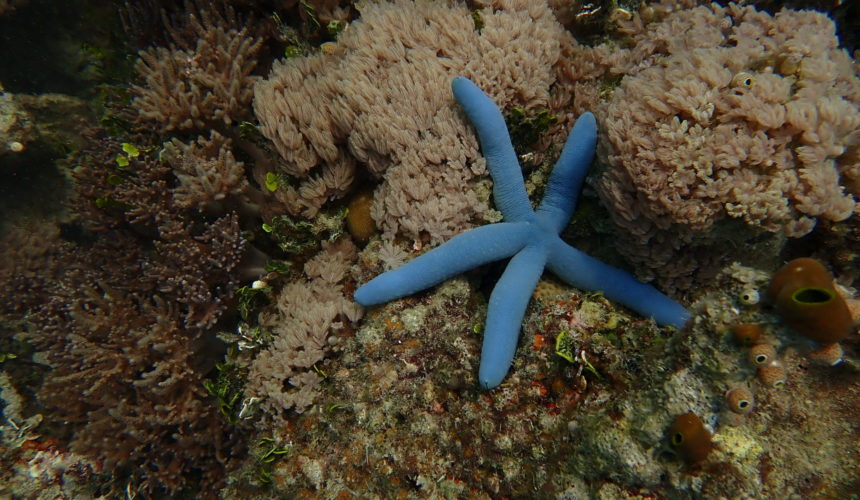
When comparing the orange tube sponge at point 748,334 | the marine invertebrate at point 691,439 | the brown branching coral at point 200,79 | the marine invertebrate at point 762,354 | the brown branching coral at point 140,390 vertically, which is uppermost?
the brown branching coral at point 200,79

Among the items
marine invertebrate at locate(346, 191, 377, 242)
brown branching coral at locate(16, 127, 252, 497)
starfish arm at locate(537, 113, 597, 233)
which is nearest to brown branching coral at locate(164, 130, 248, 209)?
brown branching coral at locate(16, 127, 252, 497)

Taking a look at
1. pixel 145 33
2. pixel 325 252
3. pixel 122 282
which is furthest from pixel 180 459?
pixel 145 33

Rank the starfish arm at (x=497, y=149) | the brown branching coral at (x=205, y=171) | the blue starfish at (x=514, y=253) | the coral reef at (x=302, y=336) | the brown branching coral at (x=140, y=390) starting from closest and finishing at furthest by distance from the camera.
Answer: the blue starfish at (x=514, y=253) → the starfish arm at (x=497, y=149) → the coral reef at (x=302, y=336) → the brown branching coral at (x=205, y=171) → the brown branching coral at (x=140, y=390)

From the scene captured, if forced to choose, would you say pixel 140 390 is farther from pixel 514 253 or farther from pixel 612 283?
pixel 612 283

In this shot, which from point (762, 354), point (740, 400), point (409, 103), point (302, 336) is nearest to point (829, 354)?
point (762, 354)

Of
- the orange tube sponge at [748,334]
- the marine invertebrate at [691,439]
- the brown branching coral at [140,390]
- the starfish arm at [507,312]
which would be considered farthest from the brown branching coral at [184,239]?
the orange tube sponge at [748,334]

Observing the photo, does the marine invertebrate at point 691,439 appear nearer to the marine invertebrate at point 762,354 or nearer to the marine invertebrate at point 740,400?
the marine invertebrate at point 740,400
